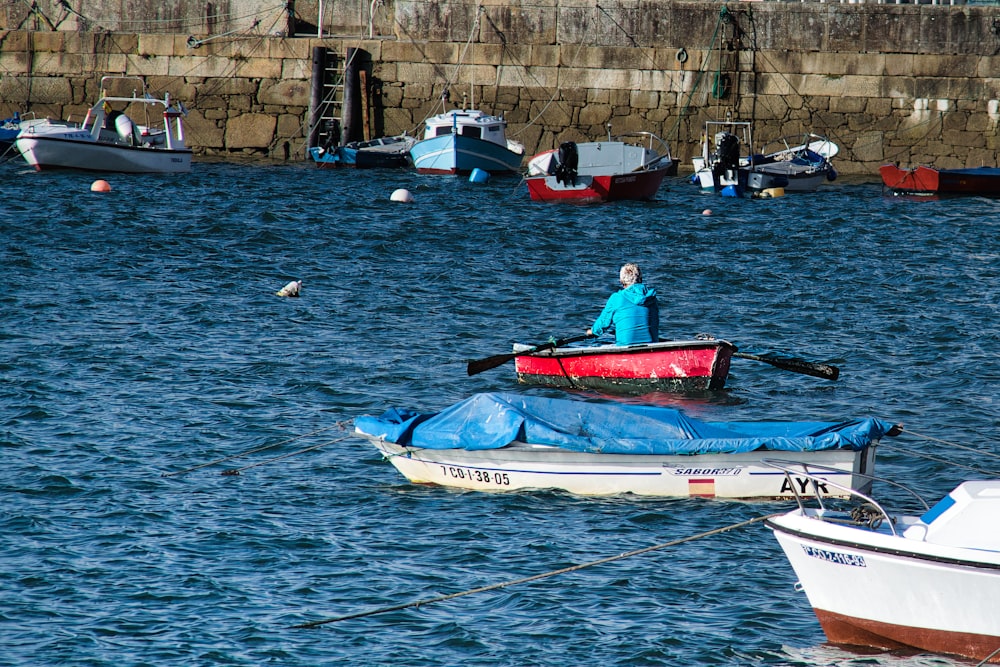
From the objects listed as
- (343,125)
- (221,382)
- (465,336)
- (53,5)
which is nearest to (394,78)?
(343,125)

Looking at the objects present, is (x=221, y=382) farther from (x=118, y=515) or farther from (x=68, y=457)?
(x=118, y=515)

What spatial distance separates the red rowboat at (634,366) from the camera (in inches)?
596

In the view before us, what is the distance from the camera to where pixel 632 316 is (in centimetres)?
1548

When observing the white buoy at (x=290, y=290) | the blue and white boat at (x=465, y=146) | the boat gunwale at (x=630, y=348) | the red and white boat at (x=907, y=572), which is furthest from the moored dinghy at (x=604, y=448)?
the blue and white boat at (x=465, y=146)

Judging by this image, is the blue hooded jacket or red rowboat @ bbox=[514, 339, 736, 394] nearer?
red rowboat @ bbox=[514, 339, 736, 394]

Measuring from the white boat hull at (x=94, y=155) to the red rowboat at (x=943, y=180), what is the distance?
19349mm

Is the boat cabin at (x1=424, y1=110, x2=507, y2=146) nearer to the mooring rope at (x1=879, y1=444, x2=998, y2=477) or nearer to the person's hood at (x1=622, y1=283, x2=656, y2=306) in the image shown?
the person's hood at (x1=622, y1=283, x2=656, y2=306)

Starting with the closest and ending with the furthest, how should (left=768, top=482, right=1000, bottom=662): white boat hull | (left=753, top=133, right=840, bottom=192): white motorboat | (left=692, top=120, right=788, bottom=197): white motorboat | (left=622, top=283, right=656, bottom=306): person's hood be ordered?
(left=768, top=482, right=1000, bottom=662): white boat hull < (left=622, top=283, right=656, bottom=306): person's hood < (left=692, top=120, right=788, bottom=197): white motorboat < (left=753, top=133, right=840, bottom=192): white motorboat

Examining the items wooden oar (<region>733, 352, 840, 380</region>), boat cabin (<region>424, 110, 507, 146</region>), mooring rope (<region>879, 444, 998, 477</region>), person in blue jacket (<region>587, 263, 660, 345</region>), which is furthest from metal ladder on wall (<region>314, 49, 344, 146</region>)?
mooring rope (<region>879, 444, 998, 477</region>)

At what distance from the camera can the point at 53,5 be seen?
1610 inches

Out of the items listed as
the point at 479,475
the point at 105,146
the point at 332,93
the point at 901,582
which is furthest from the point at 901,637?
the point at 332,93

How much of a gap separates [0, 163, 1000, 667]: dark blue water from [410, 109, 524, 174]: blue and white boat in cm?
635

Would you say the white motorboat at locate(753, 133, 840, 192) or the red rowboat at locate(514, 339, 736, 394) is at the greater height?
the white motorboat at locate(753, 133, 840, 192)

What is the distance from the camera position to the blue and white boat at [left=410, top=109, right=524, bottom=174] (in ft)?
123
